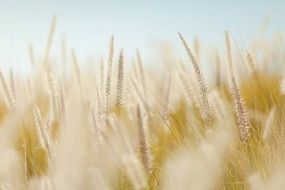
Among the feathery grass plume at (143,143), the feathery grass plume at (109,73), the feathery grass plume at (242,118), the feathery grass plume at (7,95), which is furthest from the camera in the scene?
the feathery grass plume at (7,95)

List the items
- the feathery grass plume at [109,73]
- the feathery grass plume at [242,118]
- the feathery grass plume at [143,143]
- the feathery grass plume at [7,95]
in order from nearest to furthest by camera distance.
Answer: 1. the feathery grass plume at [143,143]
2. the feathery grass plume at [242,118]
3. the feathery grass plume at [109,73]
4. the feathery grass plume at [7,95]

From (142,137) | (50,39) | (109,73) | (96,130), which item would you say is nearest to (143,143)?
(142,137)

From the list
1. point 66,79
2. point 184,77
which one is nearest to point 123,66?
point 184,77

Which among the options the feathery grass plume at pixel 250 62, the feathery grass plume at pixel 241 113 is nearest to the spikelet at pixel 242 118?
the feathery grass plume at pixel 241 113

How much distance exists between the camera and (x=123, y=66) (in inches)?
42.8

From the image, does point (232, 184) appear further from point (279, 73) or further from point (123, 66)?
point (279, 73)

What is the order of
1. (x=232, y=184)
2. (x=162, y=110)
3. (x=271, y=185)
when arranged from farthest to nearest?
(x=162, y=110), (x=232, y=184), (x=271, y=185)

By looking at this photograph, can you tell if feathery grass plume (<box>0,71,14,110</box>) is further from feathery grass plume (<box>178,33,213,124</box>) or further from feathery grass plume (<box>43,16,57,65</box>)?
feathery grass plume (<box>178,33,213,124</box>)

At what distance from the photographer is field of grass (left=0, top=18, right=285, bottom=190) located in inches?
33.6

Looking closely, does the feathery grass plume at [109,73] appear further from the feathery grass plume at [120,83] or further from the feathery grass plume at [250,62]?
the feathery grass plume at [250,62]

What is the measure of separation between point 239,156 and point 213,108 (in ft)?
0.47

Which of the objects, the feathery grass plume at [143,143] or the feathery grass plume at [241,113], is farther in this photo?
the feathery grass plume at [241,113]

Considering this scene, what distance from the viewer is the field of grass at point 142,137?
2.80 feet

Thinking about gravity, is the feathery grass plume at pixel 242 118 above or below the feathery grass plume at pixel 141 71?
below
